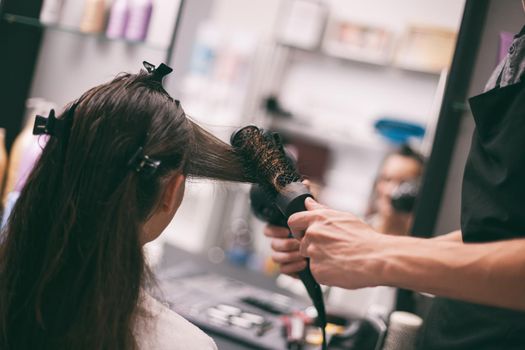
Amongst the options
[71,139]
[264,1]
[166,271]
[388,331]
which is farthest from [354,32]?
[71,139]

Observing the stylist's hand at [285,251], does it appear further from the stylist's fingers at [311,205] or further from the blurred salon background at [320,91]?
→ the blurred salon background at [320,91]

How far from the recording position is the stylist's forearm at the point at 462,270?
2.58 ft

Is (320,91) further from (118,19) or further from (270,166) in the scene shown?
(270,166)

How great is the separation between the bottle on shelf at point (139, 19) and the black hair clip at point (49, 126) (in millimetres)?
1066

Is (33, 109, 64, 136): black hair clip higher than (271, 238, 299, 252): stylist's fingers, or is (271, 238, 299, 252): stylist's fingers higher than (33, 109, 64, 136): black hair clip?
(33, 109, 64, 136): black hair clip

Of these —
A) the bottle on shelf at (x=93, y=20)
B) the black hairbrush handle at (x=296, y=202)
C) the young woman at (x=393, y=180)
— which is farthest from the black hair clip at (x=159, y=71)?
the young woman at (x=393, y=180)

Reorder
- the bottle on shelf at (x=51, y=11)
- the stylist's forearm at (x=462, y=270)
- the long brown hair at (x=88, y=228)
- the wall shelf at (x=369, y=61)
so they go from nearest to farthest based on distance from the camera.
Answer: the stylist's forearm at (x=462, y=270) < the long brown hair at (x=88, y=228) < the bottle on shelf at (x=51, y=11) < the wall shelf at (x=369, y=61)

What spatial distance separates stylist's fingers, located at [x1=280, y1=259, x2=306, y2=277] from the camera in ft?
4.18

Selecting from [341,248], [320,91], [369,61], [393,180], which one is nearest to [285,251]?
[341,248]

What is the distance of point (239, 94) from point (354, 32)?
992 millimetres

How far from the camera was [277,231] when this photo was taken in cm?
132

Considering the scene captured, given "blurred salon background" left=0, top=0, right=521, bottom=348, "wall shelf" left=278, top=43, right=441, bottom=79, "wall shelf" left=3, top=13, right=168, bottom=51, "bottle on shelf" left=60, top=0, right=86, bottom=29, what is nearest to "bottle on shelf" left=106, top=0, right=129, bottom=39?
"wall shelf" left=3, top=13, right=168, bottom=51

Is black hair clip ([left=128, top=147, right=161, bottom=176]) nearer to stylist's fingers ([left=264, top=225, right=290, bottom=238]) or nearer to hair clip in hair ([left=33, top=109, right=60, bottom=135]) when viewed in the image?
hair clip in hair ([left=33, top=109, right=60, bottom=135])

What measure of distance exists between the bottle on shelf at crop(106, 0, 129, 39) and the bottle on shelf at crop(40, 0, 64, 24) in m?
0.19
